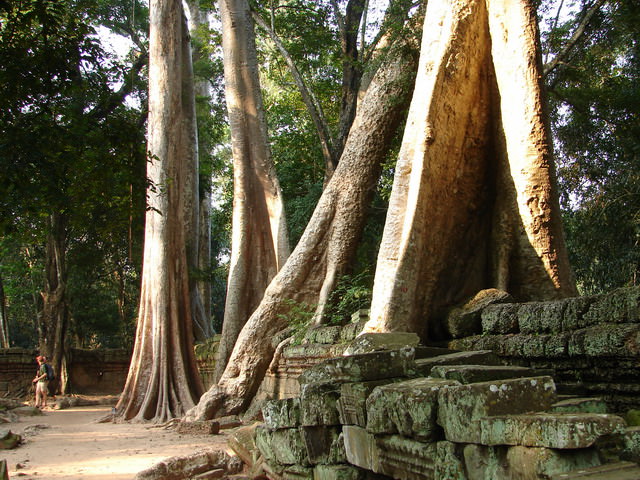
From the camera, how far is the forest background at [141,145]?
14.7ft

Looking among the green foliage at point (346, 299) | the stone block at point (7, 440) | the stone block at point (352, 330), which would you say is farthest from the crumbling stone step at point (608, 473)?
the stone block at point (7, 440)

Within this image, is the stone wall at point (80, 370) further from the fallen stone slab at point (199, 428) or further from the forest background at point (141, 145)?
the fallen stone slab at point (199, 428)

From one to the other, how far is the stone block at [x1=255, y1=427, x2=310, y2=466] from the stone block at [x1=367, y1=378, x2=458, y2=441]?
2.57 feet

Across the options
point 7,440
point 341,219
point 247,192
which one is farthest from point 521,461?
point 247,192

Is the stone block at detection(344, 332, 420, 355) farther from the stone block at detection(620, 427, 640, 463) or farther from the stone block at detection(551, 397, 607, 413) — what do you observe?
the stone block at detection(620, 427, 640, 463)

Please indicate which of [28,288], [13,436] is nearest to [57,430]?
[13,436]

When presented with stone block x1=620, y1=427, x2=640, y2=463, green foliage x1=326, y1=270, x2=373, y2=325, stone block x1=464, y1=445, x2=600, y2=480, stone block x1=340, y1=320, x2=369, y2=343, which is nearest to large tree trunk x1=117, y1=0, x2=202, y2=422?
green foliage x1=326, y1=270, x2=373, y2=325

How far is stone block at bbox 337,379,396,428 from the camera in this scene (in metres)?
2.94

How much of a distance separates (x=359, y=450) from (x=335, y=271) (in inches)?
171

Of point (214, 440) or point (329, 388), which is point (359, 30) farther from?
point (329, 388)

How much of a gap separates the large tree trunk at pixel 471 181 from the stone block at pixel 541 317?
46.1 inches

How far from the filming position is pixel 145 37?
17.4 m

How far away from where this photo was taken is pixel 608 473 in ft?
5.97

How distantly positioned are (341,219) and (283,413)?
4.04 m
